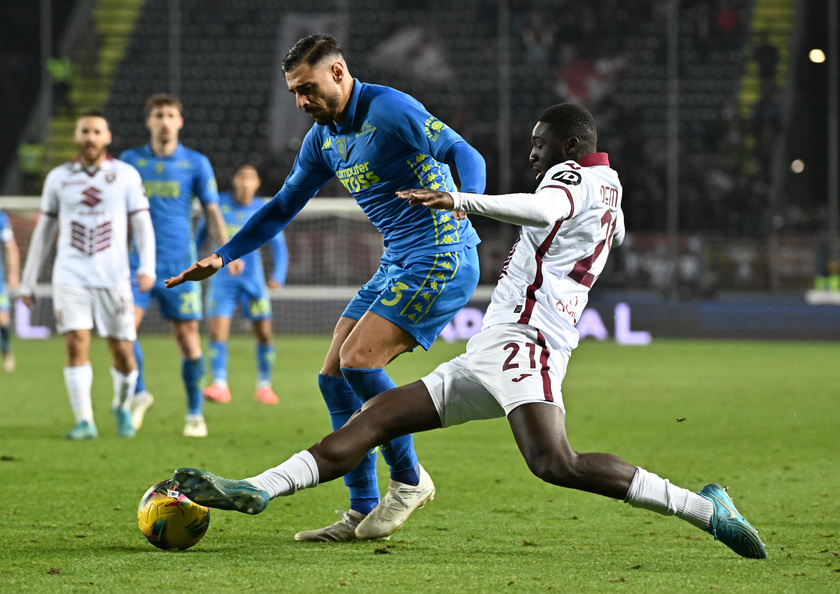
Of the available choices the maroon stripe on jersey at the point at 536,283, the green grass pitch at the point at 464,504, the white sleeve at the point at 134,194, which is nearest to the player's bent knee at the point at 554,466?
the green grass pitch at the point at 464,504

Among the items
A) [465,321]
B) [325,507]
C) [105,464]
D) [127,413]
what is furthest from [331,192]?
[325,507]

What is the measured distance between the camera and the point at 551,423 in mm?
4062

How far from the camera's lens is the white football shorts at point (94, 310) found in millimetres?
7820

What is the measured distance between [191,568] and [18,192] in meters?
19.5

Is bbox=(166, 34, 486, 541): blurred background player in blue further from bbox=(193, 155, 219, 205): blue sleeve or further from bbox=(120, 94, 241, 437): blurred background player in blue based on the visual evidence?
bbox=(193, 155, 219, 205): blue sleeve

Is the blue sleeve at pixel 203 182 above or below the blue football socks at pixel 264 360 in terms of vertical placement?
above

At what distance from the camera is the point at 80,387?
7.94 metres

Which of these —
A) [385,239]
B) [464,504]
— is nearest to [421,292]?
[385,239]

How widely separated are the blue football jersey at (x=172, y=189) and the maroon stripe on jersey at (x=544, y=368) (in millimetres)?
5160

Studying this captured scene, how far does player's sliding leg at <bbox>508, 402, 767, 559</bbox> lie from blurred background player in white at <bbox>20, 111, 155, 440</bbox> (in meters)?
4.31

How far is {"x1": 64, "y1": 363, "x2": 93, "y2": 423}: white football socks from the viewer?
7938 millimetres

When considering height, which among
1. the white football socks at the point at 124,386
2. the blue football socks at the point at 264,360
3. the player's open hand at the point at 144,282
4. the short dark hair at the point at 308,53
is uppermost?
the short dark hair at the point at 308,53

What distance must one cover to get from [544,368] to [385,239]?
1123 millimetres

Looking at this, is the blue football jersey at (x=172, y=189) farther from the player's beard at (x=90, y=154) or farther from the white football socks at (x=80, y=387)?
the white football socks at (x=80, y=387)
